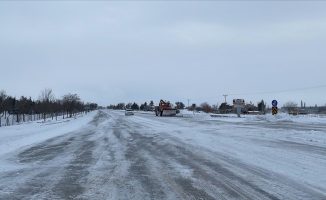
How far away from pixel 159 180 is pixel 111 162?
10.4 ft

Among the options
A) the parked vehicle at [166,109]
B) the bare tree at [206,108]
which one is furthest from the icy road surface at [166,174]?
the bare tree at [206,108]

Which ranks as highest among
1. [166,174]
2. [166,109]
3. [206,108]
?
[206,108]

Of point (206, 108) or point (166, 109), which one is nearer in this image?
point (166, 109)

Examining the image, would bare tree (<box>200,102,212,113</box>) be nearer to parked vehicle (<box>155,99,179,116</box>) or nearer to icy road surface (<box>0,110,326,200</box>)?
parked vehicle (<box>155,99,179,116</box>)

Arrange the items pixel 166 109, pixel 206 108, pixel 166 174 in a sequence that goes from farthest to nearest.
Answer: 1. pixel 206 108
2. pixel 166 109
3. pixel 166 174

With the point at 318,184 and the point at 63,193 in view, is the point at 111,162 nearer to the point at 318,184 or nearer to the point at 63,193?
the point at 63,193

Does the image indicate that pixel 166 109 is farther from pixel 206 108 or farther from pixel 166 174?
pixel 206 108

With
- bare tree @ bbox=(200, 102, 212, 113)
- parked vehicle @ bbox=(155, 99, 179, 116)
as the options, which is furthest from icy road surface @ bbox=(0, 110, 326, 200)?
bare tree @ bbox=(200, 102, 212, 113)

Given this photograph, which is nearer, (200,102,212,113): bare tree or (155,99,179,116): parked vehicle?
(155,99,179,116): parked vehicle

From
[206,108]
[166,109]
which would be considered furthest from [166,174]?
[206,108]

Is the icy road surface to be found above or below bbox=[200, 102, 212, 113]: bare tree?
below

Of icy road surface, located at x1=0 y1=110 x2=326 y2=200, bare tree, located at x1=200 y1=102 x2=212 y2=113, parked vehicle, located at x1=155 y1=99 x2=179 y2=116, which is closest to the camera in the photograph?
icy road surface, located at x1=0 y1=110 x2=326 y2=200

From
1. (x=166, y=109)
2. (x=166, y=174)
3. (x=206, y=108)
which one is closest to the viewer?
(x=166, y=174)

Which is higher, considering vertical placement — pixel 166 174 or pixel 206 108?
pixel 206 108
